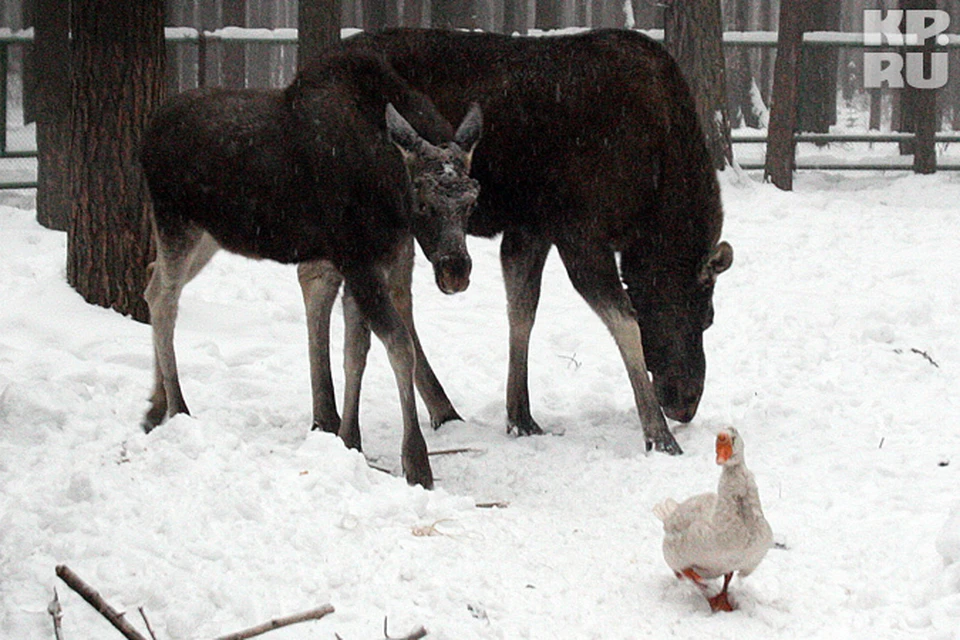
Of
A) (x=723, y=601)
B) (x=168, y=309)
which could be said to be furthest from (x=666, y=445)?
(x=168, y=309)

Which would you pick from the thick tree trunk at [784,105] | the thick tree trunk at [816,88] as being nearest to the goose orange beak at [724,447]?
the thick tree trunk at [784,105]

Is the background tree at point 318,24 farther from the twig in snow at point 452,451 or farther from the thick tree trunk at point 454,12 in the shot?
the twig in snow at point 452,451

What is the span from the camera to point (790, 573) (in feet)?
15.7

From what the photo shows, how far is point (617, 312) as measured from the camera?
683 centimetres

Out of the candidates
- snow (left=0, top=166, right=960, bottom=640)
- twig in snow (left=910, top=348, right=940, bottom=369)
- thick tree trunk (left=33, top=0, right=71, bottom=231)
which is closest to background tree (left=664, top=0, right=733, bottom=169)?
snow (left=0, top=166, right=960, bottom=640)

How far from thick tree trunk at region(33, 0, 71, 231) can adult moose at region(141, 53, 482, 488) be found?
4.29 m

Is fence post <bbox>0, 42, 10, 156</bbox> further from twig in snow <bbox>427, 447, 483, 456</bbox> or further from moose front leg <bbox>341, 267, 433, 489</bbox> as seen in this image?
moose front leg <bbox>341, 267, 433, 489</bbox>

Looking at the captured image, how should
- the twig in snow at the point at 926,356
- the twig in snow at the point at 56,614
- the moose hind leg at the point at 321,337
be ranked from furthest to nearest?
the twig in snow at the point at 926,356
the moose hind leg at the point at 321,337
the twig in snow at the point at 56,614

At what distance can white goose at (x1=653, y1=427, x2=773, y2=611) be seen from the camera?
4.25 meters

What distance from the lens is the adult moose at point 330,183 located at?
18.7ft

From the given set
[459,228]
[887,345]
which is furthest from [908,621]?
[887,345]

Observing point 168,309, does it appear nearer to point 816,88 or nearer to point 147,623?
point 147,623

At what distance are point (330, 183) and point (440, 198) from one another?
714mm

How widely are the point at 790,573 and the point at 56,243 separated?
23.9 ft
